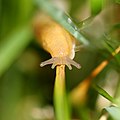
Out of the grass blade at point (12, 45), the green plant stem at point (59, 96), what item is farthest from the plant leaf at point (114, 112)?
the grass blade at point (12, 45)

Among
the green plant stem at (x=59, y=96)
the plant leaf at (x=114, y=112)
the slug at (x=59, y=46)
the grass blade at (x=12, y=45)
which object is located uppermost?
the grass blade at (x=12, y=45)

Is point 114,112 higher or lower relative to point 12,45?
lower

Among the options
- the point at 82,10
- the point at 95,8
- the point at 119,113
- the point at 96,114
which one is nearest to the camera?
the point at 119,113

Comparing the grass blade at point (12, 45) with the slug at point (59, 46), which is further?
the grass blade at point (12, 45)

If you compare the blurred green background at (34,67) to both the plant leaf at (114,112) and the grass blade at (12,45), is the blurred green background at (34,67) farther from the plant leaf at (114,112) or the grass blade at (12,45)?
the plant leaf at (114,112)

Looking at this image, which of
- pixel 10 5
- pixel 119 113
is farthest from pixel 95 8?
pixel 10 5

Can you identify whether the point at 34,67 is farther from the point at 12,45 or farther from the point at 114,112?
the point at 114,112

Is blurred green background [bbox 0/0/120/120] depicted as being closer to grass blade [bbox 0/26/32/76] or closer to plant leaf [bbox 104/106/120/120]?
grass blade [bbox 0/26/32/76]

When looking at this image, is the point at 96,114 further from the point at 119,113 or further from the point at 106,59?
the point at 119,113

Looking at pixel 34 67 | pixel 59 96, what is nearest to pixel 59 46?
pixel 59 96
